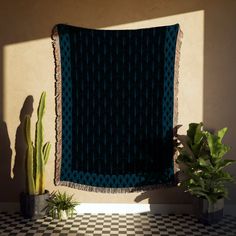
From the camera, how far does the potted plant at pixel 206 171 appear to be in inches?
148

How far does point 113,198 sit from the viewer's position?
4.20 meters

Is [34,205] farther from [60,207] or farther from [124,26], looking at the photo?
[124,26]

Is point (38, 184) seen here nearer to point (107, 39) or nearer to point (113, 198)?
point (113, 198)

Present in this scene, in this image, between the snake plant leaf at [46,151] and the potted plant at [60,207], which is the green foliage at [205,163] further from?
the snake plant leaf at [46,151]

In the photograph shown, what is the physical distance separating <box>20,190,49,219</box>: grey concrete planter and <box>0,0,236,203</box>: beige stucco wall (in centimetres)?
26

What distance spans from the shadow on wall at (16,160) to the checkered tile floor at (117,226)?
0.89 ft

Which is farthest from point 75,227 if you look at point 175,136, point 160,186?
point 175,136

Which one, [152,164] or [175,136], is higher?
Result: [175,136]

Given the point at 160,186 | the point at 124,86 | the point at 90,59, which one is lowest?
the point at 160,186

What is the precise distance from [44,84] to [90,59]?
1.70ft

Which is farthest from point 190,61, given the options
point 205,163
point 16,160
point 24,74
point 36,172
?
point 16,160

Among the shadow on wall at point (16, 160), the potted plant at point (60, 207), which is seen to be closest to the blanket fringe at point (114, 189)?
the potted plant at point (60, 207)

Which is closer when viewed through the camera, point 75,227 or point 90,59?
point 75,227

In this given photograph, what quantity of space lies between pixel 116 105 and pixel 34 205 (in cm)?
122
